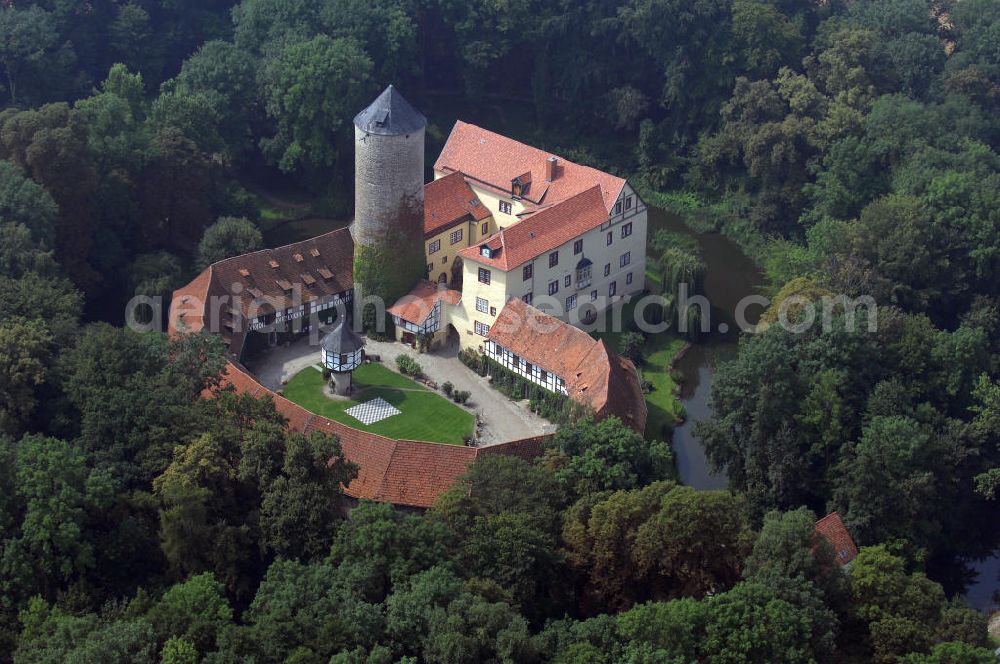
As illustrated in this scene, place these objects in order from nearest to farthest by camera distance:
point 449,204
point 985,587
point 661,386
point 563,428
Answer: point 563,428
point 985,587
point 661,386
point 449,204

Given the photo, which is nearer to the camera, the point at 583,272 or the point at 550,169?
the point at 583,272

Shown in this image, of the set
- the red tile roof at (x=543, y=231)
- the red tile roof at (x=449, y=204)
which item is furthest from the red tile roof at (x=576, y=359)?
the red tile roof at (x=449, y=204)

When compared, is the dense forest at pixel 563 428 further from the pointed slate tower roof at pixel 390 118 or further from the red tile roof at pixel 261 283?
the pointed slate tower roof at pixel 390 118

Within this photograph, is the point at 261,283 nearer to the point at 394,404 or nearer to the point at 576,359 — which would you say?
Answer: the point at 394,404

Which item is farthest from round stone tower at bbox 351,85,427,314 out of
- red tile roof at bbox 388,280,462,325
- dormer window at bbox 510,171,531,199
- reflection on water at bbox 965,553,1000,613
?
reflection on water at bbox 965,553,1000,613

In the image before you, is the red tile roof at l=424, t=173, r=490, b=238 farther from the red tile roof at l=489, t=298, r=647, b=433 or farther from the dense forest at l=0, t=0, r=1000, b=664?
the dense forest at l=0, t=0, r=1000, b=664

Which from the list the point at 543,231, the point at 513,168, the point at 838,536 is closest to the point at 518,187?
the point at 513,168
